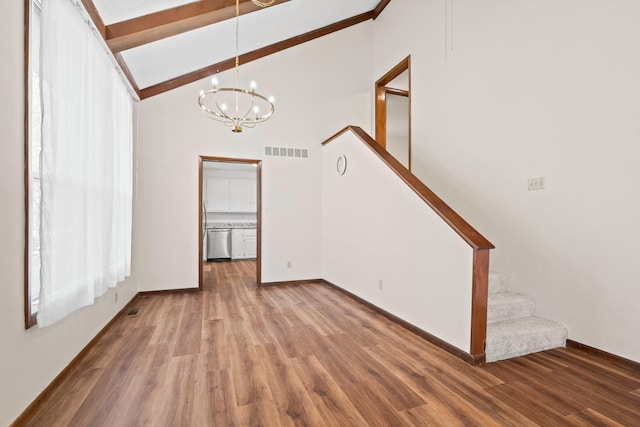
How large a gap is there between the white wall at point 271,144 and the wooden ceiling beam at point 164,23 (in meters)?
1.54

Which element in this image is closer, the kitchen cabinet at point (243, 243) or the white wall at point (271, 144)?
the white wall at point (271, 144)

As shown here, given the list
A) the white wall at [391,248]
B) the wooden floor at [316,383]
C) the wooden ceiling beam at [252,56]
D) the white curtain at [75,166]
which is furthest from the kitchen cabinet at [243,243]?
the white curtain at [75,166]

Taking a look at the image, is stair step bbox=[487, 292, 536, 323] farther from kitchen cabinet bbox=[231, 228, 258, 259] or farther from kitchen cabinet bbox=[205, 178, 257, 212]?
kitchen cabinet bbox=[205, 178, 257, 212]

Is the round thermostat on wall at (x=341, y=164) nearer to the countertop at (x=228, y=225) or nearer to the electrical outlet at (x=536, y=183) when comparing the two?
the electrical outlet at (x=536, y=183)

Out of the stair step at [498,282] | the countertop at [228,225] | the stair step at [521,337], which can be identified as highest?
the countertop at [228,225]

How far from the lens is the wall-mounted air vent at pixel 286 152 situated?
5148 millimetres

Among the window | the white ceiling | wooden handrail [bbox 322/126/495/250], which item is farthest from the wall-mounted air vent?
the window

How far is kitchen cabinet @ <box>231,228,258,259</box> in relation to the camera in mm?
8086

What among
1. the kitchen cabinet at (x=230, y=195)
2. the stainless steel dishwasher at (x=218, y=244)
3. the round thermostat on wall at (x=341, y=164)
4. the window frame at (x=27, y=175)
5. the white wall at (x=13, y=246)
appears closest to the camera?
the white wall at (x=13, y=246)

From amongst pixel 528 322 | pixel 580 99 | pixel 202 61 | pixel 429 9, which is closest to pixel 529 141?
pixel 580 99

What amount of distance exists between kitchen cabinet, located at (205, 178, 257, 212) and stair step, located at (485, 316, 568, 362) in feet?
23.4

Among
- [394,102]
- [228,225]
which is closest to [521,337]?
[394,102]

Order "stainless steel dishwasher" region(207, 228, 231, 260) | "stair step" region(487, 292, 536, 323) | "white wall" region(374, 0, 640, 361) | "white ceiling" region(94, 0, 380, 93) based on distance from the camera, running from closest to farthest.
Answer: "white wall" region(374, 0, 640, 361) < "stair step" region(487, 292, 536, 323) < "white ceiling" region(94, 0, 380, 93) < "stainless steel dishwasher" region(207, 228, 231, 260)

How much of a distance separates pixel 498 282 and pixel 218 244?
21.8 feet
